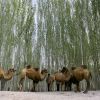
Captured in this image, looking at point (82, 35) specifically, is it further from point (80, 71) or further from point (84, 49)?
point (80, 71)

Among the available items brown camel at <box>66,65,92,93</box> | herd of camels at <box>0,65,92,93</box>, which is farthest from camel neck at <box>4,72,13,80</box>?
brown camel at <box>66,65,92,93</box>

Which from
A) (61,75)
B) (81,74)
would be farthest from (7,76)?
(81,74)

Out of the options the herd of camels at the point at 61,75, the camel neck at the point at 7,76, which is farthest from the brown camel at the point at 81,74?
the camel neck at the point at 7,76

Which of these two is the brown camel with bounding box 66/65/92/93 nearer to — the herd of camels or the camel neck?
the herd of camels

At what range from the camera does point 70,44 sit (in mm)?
14969

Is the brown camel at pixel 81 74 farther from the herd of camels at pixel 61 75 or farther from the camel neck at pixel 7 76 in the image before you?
the camel neck at pixel 7 76

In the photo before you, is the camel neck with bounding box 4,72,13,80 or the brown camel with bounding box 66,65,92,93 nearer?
the brown camel with bounding box 66,65,92,93

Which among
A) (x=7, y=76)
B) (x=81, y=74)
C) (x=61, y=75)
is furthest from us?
(x=7, y=76)

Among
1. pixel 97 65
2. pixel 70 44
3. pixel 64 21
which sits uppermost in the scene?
pixel 64 21

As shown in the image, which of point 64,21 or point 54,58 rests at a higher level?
point 64,21

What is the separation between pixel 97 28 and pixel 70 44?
1705 mm

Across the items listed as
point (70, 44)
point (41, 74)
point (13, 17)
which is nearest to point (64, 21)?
point (70, 44)

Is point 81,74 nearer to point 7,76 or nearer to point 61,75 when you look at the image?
point 61,75

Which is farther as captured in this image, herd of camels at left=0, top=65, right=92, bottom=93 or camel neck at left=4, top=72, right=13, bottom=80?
camel neck at left=4, top=72, right=13, bottom=80
